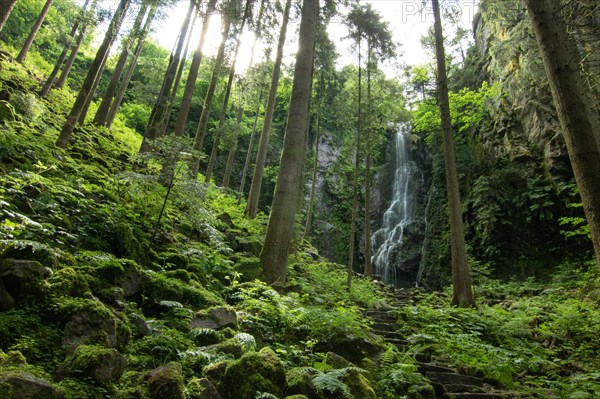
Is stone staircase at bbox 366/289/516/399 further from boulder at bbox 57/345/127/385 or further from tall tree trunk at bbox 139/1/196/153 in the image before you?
tall tree trunk at bbox 139/1/196/153

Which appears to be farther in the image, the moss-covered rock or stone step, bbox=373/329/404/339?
stone step, bbox=373/329/404/339

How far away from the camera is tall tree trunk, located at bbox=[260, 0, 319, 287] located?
6.57 m

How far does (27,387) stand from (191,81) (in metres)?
11.2

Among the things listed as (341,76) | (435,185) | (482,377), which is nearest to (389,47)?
(341,76)

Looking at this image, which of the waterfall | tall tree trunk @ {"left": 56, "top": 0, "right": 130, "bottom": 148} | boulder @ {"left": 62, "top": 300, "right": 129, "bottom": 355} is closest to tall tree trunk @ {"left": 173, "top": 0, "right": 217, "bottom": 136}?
tall tree trunk @ {"left": 56, "top": 0, "right": 130, "bottom": 148}

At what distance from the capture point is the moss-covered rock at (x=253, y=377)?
9.50ft

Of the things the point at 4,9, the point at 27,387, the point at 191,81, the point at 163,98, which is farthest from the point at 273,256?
the point at 191,81

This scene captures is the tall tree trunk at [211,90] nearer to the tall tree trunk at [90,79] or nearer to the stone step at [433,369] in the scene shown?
the tall tree trunk at [90,79]

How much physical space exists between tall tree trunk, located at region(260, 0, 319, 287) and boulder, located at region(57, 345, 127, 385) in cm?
388

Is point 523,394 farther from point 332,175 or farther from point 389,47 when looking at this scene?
point 332,175

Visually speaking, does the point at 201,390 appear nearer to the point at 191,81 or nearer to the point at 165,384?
the point at 165,384

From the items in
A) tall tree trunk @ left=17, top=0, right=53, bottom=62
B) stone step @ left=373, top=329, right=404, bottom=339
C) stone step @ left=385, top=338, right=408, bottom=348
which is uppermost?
tall tree trunk @ left=17, top=0, right=53, bottom=62

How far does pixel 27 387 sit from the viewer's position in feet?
6.34

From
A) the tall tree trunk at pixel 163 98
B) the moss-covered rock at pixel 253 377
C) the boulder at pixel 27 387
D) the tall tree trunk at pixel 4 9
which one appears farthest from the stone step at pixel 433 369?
the tall tree trunk at pixel 4 9
